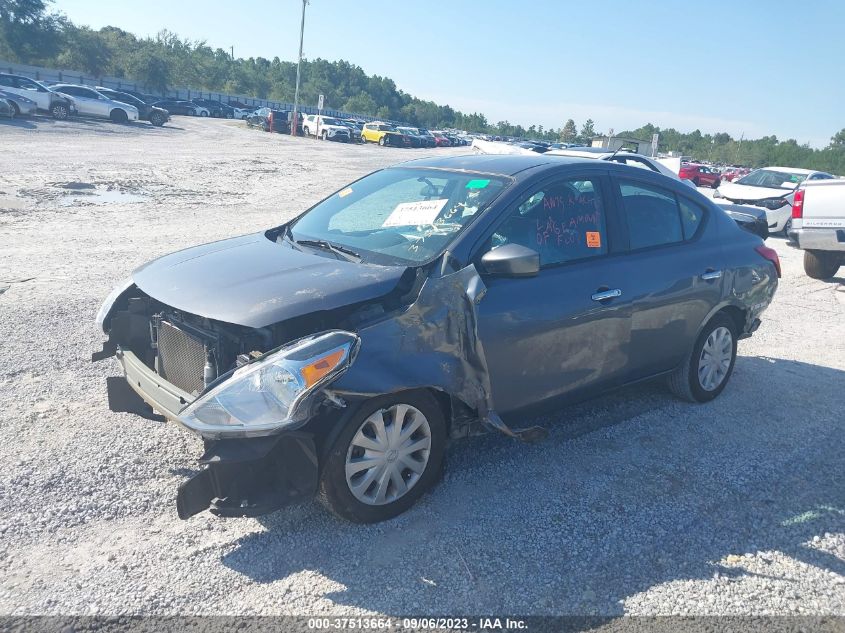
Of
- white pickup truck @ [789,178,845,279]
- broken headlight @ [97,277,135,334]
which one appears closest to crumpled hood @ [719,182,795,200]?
white pickup truck @ [789,178,845,279]

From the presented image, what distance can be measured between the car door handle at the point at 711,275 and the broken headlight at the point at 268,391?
3053mm

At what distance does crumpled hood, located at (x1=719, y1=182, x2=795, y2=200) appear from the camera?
15.7 meters

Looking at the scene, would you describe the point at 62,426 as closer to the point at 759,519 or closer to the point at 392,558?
the point at 392,558

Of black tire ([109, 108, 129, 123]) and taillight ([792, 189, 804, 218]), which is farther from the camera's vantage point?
black tire ([109, 108, 129, 123])

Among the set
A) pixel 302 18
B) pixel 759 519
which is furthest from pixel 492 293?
pixel 302 18

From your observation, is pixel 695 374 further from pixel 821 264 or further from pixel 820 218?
pixel 821 264

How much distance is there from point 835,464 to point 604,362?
5.55 ft

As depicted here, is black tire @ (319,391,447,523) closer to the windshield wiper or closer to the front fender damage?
the front fender damage

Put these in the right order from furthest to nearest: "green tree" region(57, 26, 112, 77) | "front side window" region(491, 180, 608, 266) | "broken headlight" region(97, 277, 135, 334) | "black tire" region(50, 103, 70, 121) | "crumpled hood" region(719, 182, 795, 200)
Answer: "green tree" region(57, 26, 112, 77) < "black tire" region(50, 103, 70, 121) < "crumpled hood" region(719, 182, 795, 200) < "broken headlight" region(97, 277, 135, 334) < "front side window" region(491, 180, 608, 266)

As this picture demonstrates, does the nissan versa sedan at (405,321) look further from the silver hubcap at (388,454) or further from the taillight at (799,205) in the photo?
the taillight at (799,205)

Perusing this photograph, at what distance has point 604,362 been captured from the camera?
435cm

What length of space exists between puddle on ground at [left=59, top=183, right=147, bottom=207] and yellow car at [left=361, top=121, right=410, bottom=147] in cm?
3593

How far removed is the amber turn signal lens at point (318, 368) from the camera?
9.70 feet

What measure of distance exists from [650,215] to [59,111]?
33.5 m
